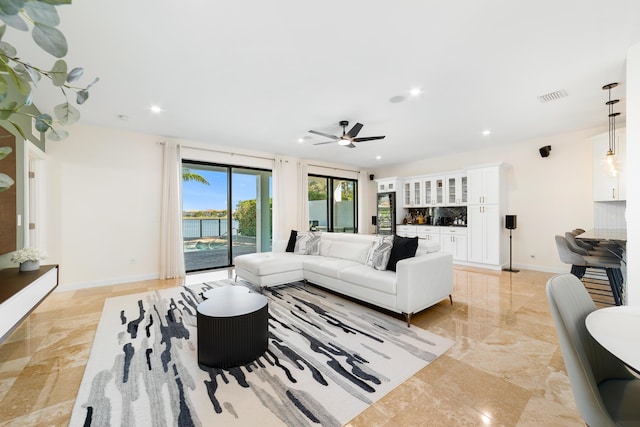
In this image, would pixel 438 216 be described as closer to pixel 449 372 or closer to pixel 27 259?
pixel 449 372

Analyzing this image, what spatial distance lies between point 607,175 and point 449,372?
15.3 ft

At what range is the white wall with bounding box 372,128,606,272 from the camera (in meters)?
4.89

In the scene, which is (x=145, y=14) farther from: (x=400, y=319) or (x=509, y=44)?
(x=400, y=319)

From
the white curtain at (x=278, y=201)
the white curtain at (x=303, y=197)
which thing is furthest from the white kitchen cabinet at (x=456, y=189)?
the white curtain at (x=278, y=201)

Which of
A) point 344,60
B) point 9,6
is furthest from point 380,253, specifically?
point 9,6

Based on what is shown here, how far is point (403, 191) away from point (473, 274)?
2.99 meters

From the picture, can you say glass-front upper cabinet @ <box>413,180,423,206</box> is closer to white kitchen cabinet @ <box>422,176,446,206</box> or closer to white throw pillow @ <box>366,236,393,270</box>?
white kitchen cabinet @ <box>422,176,446,206</box>

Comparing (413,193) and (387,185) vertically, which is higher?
(387,185)

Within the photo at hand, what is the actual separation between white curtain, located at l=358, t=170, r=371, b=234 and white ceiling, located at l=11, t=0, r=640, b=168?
3.94 m

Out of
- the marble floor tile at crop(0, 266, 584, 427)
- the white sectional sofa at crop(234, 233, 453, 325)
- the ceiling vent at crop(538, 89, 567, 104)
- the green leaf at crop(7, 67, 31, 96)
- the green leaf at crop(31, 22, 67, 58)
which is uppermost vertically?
the ceiling vent at crop(538, 89, 567, 104)

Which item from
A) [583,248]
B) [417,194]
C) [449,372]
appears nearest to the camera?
[449,372]

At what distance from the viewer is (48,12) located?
1.41 ft

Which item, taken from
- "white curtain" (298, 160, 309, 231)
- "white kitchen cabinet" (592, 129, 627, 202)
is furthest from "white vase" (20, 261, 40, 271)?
"white kitchen cabinet" (592, 129, 627, 202)

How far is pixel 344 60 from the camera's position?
2.69 metres
